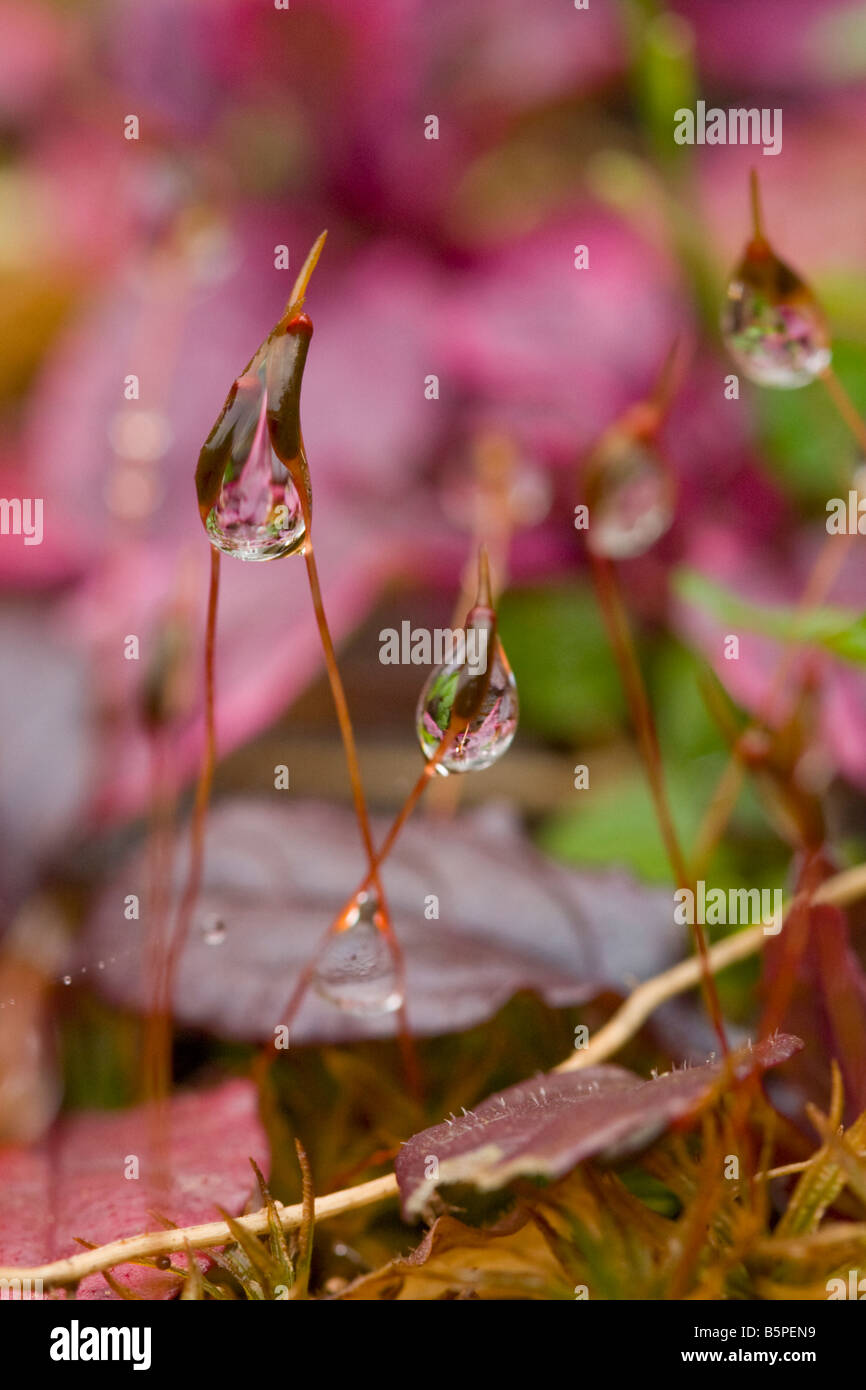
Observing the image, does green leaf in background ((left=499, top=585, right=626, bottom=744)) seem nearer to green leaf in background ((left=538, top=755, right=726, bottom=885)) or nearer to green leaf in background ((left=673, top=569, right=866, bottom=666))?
green leaf in background ((left=538, top=755, right=726, bottom=885))

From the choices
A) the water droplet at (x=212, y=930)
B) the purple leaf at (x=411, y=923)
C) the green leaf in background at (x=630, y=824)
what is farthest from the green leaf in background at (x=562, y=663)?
the water droplet at (x=212, y=930)

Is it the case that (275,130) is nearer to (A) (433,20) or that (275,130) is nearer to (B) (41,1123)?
(A) (433,20)

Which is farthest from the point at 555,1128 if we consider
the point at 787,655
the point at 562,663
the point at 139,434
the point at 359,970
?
the point at 139,434

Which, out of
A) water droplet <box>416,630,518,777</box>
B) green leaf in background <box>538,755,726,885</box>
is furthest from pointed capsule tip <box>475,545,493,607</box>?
green leaf in background <box>538,755,726,885</box>
